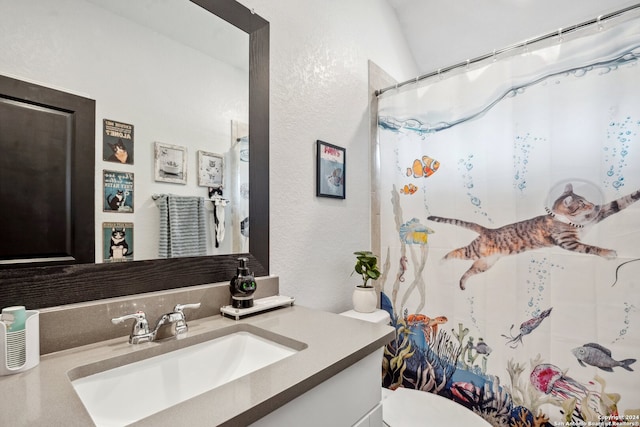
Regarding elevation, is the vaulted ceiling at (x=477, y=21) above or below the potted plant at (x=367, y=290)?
above

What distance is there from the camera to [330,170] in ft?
5.30

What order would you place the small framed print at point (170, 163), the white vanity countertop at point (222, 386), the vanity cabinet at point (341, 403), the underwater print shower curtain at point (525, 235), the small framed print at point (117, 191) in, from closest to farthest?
the white vanity countertop at point (222, 386) → the vanity cabinet at point (341, 403) → the small framed print at point (117, 191) → the small framed print at point (170, 163) → the underwater print shower curtain at point (525, 235)

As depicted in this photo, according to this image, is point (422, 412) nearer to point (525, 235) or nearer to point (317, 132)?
point (525, 235)

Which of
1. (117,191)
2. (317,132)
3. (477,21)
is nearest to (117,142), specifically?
(117,191)

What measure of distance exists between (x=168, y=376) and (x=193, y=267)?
0.35 metres

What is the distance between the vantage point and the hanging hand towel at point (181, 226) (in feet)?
3.21

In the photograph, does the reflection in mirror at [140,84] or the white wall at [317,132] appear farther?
the white wall at [317,132]

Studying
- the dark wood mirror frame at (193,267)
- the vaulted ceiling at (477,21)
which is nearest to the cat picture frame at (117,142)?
the dark wood mirror frame at (193,267)

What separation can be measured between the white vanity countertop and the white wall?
1.66 feet

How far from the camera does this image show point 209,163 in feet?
3.60

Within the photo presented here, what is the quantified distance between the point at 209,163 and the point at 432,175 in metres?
1.15

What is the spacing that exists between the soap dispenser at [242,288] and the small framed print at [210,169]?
0.31m

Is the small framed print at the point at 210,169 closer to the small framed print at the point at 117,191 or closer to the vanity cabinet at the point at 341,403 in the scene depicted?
the small framed print at the point at 117,191

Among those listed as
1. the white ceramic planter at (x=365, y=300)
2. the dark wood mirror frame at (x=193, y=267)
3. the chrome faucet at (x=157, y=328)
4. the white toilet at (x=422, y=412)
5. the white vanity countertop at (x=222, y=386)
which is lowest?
the white toilet at (x=422, y=412)
